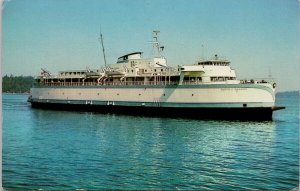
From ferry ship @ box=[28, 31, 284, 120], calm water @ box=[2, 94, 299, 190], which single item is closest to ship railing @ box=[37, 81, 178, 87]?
ferry ship @ box=[28, 31, 284, 120]

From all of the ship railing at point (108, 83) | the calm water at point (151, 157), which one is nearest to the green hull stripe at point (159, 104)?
the ship railing at point (108, 83)

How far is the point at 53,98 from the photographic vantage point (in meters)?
36.4

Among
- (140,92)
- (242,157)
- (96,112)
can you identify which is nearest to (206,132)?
(242,157)

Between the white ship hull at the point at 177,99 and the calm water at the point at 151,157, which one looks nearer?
the calm water at the point at 151,157

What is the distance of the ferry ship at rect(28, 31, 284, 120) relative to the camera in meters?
25.2

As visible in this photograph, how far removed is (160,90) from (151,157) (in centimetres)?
1541

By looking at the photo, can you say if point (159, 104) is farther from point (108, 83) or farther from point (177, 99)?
point (108, 83)

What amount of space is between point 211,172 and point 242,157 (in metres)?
2.46

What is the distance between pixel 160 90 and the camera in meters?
29.2

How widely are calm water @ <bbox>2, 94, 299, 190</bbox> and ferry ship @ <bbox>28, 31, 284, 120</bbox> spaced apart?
363 centimetres

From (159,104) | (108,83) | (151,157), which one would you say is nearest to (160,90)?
(159,104)

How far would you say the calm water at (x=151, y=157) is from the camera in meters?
11.3

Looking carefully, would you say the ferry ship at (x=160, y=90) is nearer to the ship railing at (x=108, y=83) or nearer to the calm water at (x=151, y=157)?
the ship railing at (x=108, y=83)

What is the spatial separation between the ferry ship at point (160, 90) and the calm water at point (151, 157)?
3.63m
